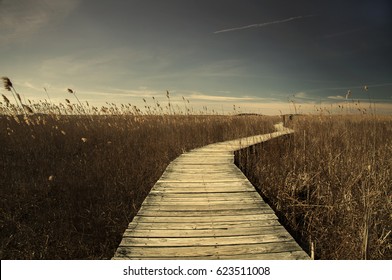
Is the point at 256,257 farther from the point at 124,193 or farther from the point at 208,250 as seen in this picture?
the point at 124,193

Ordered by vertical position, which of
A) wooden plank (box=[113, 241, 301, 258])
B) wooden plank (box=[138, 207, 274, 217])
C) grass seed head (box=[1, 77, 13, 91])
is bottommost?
wooden plank (box=[113, 241, 301, 258])

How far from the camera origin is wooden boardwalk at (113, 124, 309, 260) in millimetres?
1824

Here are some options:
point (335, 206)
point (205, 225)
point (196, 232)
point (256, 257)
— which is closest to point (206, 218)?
point (205, 225)

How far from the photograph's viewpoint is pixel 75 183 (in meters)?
4.16

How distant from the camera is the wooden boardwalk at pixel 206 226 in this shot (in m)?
1.82

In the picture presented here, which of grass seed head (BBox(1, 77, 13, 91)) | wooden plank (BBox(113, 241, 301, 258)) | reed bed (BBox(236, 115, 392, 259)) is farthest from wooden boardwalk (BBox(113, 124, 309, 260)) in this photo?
grass seed head (BBox(1, 77, 13, 91))

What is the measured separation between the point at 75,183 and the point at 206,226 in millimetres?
2747

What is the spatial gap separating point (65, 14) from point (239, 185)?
3.66 meters

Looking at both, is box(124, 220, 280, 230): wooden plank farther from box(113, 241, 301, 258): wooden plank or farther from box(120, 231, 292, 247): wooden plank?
box(113, 241, 301, 258): wooden plank

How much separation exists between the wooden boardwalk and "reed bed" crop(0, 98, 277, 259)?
0.82m
